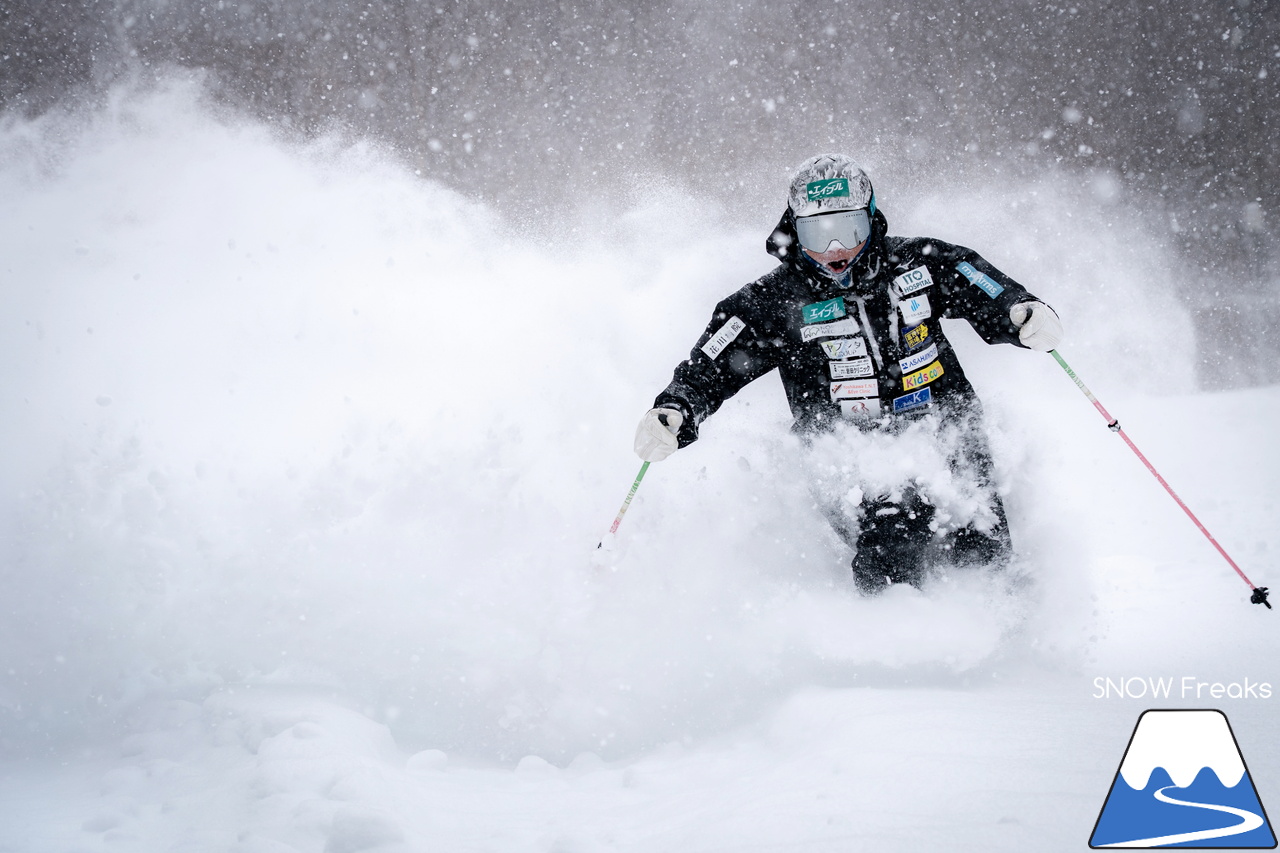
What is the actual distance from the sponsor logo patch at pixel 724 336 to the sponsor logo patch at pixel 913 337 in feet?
1.86

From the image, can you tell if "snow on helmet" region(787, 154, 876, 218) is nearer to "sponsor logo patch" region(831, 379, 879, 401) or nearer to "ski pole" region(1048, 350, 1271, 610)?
"sponsor logo patch" region(831, 379, 879, 401)

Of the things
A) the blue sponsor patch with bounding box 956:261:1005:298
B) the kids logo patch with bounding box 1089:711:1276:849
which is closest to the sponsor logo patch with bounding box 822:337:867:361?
the blue sponsor patch with bounding box 956:261:1005:298

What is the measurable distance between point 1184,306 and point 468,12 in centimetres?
590

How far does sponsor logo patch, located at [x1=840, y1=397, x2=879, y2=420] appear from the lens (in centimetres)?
235

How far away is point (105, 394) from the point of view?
148 inches

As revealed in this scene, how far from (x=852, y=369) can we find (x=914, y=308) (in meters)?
0.29

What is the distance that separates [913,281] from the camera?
2.30 meters

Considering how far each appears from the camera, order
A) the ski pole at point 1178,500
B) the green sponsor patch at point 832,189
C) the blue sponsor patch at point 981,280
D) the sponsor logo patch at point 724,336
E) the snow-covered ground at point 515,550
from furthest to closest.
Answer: the sponsor logo patch at point 724,336, the blue sponsor patch at point 981,280, the green sponsor patch at point 832,189, the ski pole at point 1178,500, the snow-covered ground at point 515,550

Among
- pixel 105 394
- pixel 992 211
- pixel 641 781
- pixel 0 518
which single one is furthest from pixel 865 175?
pixel 105 394

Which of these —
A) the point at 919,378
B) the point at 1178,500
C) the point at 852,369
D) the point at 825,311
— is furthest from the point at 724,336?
the point at 1178,500

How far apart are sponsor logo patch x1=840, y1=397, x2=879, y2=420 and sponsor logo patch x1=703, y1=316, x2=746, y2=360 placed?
0.46m

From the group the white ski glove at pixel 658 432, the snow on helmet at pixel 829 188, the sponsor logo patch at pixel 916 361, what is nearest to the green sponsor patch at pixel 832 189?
the snow on helmet at pixel 829 188

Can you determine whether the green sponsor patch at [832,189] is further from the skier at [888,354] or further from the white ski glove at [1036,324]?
the white ski glove at [1036,324]

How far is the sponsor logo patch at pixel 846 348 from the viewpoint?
7.61ft
